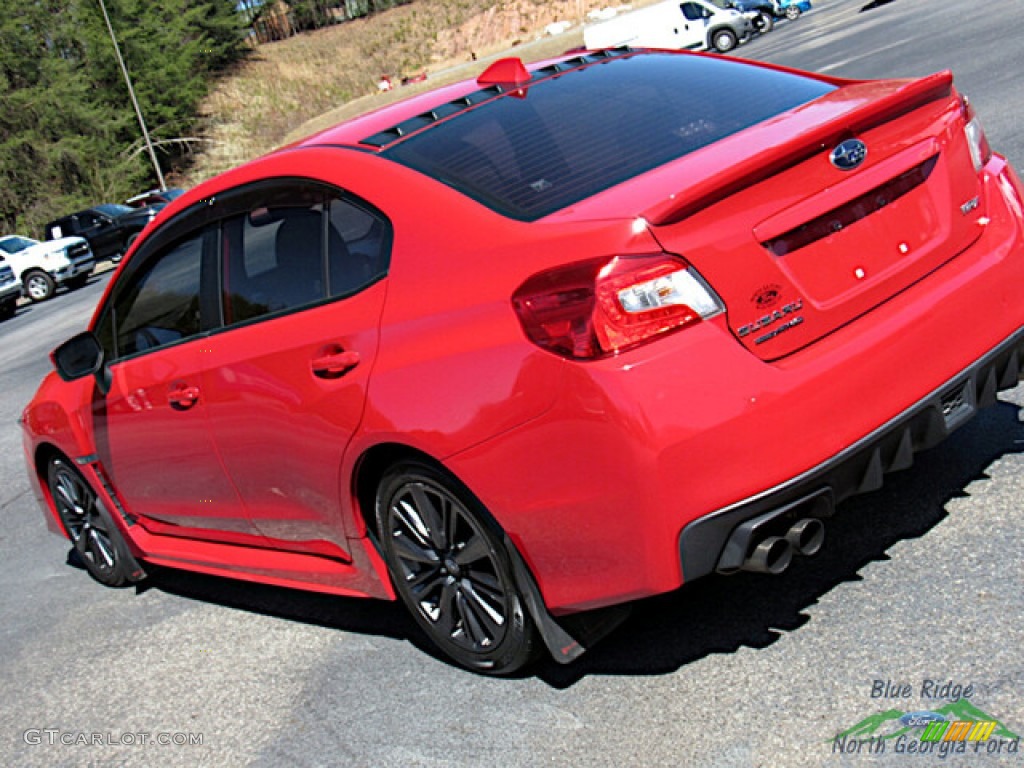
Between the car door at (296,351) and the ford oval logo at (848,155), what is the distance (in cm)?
135

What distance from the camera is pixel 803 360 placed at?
324 centimetres

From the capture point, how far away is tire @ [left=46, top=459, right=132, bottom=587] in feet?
18.8

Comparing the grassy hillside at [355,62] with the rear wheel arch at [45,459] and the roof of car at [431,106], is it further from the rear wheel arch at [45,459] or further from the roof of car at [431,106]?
the roof of car at [431,106]

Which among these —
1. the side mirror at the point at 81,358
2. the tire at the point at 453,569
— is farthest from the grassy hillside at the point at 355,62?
the tire at the point at 453,569

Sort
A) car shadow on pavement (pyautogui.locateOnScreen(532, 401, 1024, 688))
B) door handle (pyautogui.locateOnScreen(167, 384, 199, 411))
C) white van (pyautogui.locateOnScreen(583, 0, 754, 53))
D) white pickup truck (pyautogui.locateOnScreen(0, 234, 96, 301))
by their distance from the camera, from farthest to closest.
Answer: white van (pyautogui.locateOnScreen(583, 0, 754, 53)), white pickup truck (pyautogui.locateOnScreen(0, 234, 96, 301)), door handle (pyautogui.locateOnScreen(167, 384, 199, 411)), car shadow on pavement (pyautogui.locateOnScreen(532, 401, 1024, 688))

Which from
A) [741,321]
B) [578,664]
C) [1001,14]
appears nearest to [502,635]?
[578,664]

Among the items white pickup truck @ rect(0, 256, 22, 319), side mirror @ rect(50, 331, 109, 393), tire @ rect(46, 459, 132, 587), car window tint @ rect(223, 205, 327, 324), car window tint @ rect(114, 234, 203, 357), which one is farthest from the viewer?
white pickup truck @ rect(0, 256, 22, 319)

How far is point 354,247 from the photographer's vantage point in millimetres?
3895

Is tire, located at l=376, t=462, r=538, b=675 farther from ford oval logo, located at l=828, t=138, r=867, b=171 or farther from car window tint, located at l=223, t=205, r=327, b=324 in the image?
ford oval logo, located at l=828, t=138, r=867, b=171

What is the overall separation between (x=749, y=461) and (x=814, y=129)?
1.01 meters

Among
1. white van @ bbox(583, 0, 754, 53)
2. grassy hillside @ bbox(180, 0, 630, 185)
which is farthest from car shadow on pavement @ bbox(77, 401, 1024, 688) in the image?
grassy hillside @ bbox(180, 0, 630, 185)

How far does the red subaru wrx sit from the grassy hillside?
6689cm

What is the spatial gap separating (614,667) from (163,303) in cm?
236

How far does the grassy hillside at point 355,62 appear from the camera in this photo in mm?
76562
